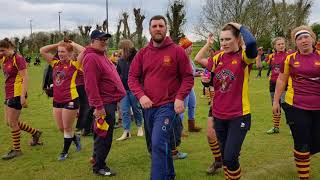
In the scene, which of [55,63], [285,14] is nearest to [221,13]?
[285,14]

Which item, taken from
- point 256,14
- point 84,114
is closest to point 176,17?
point 256,14

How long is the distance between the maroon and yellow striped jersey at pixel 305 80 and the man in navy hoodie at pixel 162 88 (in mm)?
1382

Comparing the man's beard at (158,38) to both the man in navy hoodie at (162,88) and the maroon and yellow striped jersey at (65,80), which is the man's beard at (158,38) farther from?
the maroon and yellow striped jersey at (65,80)

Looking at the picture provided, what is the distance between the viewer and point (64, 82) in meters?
7.24

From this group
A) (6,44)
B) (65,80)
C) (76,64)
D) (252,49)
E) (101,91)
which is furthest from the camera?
(6,44)

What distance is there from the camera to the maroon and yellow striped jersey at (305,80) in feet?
17.8

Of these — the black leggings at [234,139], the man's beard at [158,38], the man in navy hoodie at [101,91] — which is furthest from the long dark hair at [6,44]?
the black leggings at [234,139]

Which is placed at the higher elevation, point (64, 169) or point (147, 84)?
→ point (147, 84)

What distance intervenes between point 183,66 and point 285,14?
43.8 m

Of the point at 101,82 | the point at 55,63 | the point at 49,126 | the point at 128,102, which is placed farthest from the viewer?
the point at 49,126

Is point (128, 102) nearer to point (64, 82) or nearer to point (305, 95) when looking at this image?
point (64, 82)

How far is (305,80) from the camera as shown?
5.50 meters

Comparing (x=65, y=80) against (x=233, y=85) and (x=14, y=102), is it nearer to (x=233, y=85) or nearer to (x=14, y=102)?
(x=14, y=102)

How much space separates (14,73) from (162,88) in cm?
351
